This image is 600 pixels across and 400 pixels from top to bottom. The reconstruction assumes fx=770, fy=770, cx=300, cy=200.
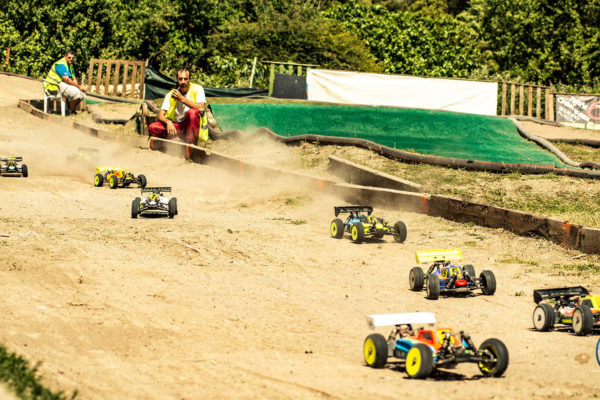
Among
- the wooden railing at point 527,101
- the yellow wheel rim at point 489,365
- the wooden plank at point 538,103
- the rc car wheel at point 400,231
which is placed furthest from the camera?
the wooden plank at point 538,103

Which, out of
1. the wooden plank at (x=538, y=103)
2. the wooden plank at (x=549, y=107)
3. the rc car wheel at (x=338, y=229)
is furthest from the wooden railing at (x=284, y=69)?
the rc car wheel at (x=338, y=229)

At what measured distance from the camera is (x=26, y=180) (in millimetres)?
14719

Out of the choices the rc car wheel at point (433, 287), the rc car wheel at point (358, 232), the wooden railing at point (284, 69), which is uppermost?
the wooden railing at point (284, 69)

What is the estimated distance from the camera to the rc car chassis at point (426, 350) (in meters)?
5.39

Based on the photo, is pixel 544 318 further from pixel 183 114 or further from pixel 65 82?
pixel 65 82

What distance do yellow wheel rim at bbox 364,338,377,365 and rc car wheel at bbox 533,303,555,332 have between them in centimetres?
185

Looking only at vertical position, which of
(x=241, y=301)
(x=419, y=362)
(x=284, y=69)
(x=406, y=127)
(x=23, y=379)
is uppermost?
(x=284, y=69)

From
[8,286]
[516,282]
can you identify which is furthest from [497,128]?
[8,286]

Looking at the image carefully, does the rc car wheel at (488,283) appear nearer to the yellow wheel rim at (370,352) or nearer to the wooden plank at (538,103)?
the yellow wheel rim at (370,352)

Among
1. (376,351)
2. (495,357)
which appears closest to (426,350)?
(376,351)

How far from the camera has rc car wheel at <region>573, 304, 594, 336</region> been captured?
6.47m

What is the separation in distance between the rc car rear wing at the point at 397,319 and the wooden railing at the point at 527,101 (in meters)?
23.2

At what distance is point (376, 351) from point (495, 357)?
840 mm

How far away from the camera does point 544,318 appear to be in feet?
21.9
